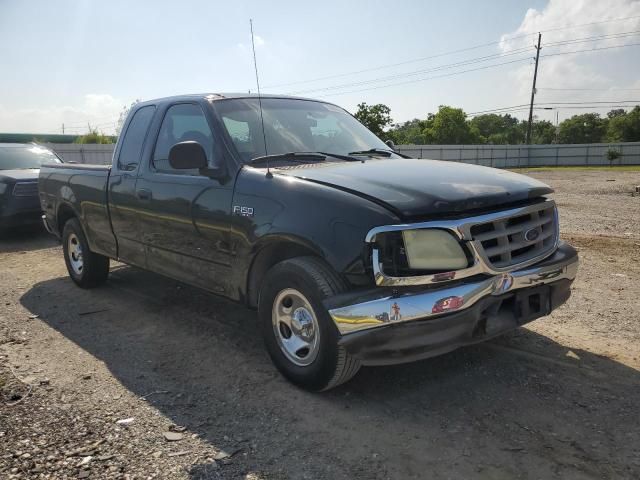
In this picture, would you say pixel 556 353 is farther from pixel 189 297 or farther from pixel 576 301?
pixel 189 297

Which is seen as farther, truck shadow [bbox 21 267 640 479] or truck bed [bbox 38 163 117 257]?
truck bed [bbox 38 163 117 257]

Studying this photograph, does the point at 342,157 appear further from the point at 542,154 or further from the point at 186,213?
the point at 542,154

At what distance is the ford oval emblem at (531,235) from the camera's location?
343 cm

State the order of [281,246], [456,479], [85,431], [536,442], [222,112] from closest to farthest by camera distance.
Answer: [456,479], [536,442], [85,431], [281,246], [222,112]

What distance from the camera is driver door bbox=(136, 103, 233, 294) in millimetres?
4027

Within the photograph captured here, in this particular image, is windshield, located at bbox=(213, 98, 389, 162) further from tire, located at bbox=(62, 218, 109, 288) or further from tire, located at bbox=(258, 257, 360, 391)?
tire, located at bbox=(62, 218, 109, 288)

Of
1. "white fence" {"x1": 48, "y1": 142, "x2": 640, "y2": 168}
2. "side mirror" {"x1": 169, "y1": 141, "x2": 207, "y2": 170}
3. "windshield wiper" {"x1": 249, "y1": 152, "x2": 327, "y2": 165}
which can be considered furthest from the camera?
"white fence" {"x1": 48, "y1": 142, "x2": 640, "y2": 168}

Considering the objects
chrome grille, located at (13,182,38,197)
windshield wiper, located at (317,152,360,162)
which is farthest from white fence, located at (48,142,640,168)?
windshield wiper, located at (317,152,360,162)

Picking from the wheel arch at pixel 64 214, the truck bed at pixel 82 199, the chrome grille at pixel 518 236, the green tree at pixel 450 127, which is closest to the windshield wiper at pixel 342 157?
the chrome grille at pixel 518 236

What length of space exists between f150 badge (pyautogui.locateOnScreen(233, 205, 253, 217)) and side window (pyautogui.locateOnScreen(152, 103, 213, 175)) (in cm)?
56

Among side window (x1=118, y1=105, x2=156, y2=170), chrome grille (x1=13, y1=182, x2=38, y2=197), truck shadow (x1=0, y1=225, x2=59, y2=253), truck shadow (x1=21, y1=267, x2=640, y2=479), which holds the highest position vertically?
side window (x1=118, y1=105, x2=156, y2=170)

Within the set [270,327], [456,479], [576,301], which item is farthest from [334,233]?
[576,301]

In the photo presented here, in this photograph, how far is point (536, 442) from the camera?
9.50 ft

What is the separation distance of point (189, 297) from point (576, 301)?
12.9ft
